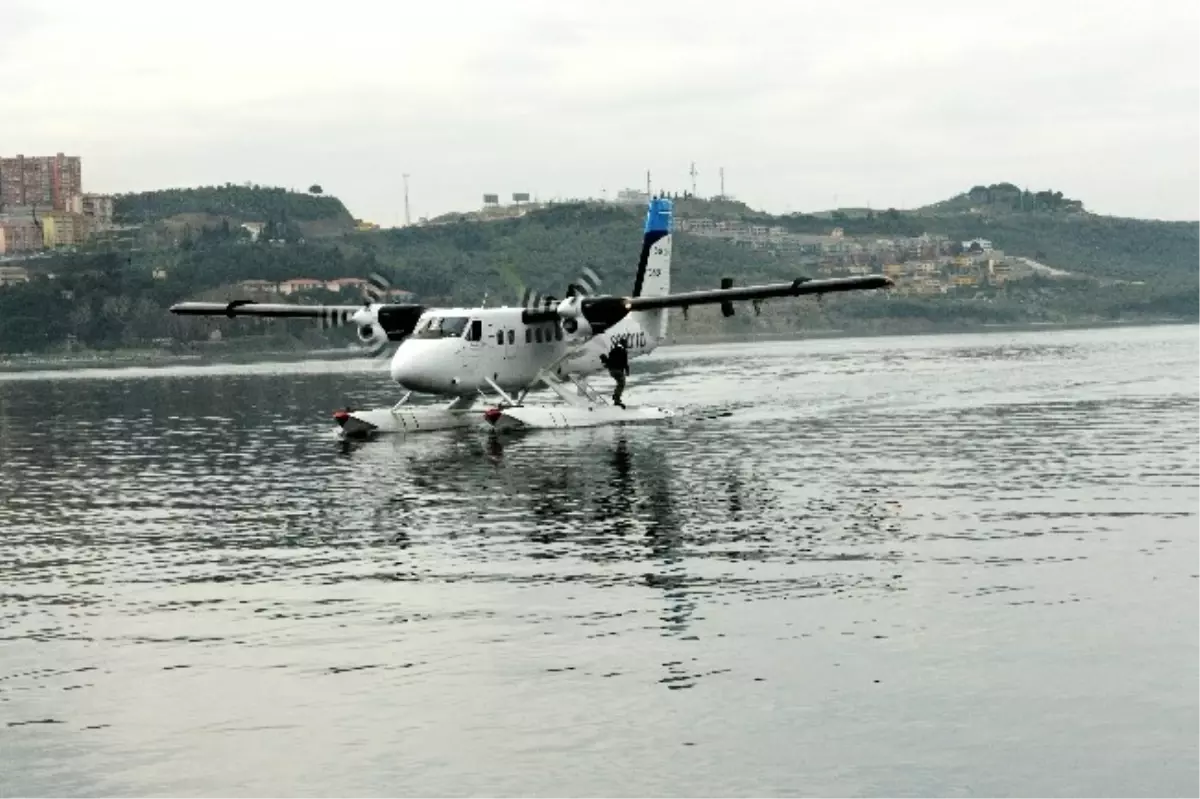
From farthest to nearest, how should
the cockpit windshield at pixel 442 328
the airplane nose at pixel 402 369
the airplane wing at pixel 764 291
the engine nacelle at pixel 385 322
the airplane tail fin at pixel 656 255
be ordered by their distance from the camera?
the airplane tail fin at pixel 656 255 < the engine nacelle at pixel 385 322 < the cockpit windshield at pixel 442 328 < the airplane wing at pixel 764 291 < the airplane nose at pixel 402 369

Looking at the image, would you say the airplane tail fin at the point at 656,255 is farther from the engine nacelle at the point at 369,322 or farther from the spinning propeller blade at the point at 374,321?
the engine nacelle at the point at 369,322

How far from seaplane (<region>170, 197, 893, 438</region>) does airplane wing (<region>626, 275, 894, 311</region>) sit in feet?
0.14

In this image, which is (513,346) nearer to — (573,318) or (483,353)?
(483,353)

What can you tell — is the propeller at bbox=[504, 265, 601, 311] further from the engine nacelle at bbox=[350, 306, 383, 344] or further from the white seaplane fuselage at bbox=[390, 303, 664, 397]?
the engine nacelle at bbox=[350, 306, 383, 344]

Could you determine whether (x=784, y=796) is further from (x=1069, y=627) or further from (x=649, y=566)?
(x=649, y=566)

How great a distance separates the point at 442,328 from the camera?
149 ft

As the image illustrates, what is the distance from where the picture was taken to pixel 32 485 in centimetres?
3503

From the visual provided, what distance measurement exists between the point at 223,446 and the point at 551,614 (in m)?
27.5

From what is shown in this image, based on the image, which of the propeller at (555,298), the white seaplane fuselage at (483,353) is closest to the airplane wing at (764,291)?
the propeller at (555,298)

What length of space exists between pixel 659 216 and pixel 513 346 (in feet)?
32.6

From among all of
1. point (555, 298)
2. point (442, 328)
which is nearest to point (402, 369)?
point (442, 328)

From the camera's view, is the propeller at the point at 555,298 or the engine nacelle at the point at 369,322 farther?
the engine nacelle at the point at 369,322

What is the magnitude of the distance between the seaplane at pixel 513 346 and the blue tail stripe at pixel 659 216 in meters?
3.44

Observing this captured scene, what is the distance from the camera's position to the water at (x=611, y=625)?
12.6 metres
